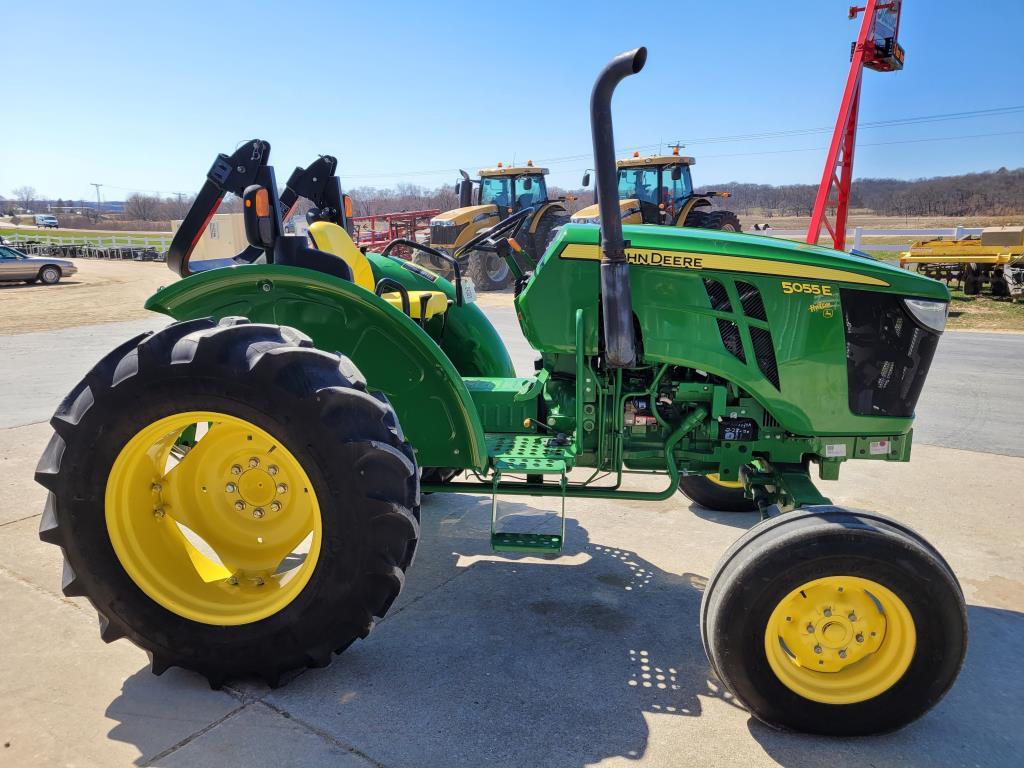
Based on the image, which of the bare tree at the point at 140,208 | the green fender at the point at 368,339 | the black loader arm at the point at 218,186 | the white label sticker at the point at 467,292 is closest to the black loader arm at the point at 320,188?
the white label sticker at the point at 467,292

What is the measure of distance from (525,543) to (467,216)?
48.3 feet

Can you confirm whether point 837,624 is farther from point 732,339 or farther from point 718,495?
point 718,495

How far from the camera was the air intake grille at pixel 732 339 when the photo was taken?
2855 mm

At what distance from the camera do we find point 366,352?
304 centimetres

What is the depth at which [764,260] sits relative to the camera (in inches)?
110

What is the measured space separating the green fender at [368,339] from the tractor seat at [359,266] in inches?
34.3

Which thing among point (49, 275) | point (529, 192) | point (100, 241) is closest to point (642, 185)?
point (529, 192)

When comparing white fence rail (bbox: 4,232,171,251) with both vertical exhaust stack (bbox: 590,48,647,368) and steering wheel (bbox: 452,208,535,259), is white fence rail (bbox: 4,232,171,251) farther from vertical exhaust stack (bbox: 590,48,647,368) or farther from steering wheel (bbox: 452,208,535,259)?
vertical exhaust stack (bbox: 590,48,647,368)

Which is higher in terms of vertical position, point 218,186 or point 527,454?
point 218,186

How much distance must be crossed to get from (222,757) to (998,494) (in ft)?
14.8

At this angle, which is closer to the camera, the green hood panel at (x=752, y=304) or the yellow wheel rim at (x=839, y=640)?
the yellow wheel rim at (x=839, y=640)

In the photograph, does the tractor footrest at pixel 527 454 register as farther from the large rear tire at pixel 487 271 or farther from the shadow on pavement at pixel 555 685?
the large rear tire at pixel 487 271

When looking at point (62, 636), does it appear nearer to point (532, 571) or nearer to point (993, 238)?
point (532, 571)

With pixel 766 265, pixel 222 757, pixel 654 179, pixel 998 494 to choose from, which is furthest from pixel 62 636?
pixel 654 179
